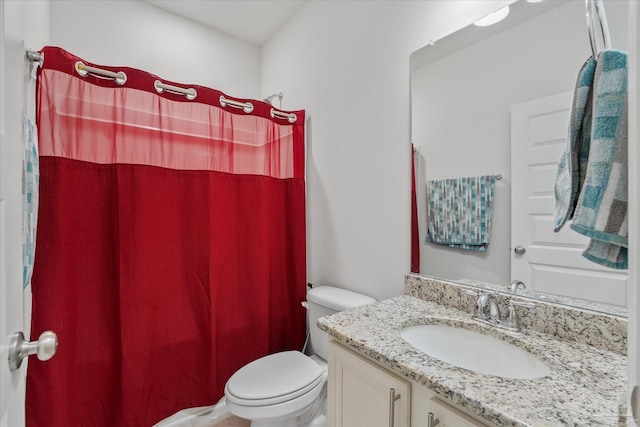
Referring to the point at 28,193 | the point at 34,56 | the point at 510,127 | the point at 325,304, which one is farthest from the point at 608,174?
the point at 34,56

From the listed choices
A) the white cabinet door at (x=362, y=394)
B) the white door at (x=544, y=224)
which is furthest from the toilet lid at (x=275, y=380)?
the white door at (x=544, y=224)

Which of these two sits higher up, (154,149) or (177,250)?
(154,149)

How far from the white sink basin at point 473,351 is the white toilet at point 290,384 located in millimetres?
448

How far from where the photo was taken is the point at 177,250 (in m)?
1.56

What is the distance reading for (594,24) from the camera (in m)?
0.78

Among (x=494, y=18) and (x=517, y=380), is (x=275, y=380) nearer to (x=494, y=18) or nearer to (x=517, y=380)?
(x=517, y=380)

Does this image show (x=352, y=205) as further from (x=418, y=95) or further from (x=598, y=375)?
(x=598, y=375)

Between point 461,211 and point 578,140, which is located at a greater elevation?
point 578,140

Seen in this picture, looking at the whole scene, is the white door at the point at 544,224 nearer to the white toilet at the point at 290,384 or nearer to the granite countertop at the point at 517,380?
the granite countertop at the point at 517,380

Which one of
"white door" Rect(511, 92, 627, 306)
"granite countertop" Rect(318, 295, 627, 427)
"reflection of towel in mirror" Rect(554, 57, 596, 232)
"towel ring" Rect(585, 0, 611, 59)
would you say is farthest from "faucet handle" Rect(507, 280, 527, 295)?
"towel ring" Rect(585, 0, 611, 59)

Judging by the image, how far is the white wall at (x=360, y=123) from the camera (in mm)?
1373

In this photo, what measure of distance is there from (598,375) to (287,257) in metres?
1.57

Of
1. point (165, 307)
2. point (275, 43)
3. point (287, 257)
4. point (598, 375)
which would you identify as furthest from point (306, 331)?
point (275, 43)

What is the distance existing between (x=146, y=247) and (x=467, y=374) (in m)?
1.48
